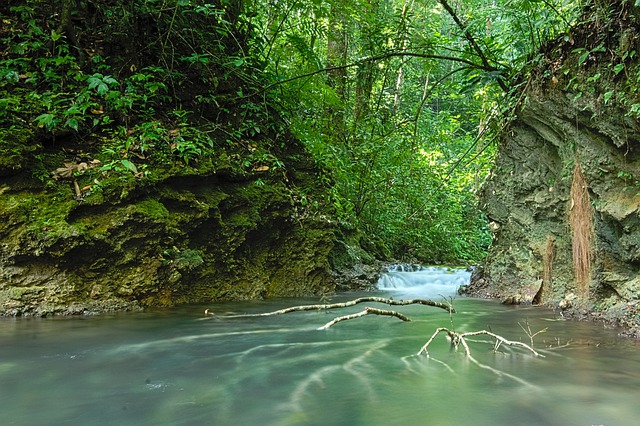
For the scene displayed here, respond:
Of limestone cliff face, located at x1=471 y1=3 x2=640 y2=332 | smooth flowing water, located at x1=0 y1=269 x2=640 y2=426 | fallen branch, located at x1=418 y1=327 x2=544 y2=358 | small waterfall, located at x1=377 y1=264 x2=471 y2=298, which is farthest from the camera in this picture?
small waterfall, located at x1=377 y1=264 x2=471 y2=298

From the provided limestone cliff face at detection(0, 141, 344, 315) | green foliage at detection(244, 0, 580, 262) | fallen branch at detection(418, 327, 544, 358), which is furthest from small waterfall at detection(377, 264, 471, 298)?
fallen branch at detection(418, 327, 544, 358)

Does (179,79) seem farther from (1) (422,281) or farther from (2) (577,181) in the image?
(1) (422,281)

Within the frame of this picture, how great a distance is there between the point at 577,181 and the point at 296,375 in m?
4.37

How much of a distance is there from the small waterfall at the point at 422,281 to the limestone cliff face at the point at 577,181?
170cm

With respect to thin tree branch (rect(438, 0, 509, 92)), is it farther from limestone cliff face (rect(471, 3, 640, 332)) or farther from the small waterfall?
the small waterfall

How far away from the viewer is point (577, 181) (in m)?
5.64

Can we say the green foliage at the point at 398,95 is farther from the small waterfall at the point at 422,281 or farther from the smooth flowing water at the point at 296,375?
the smooth flowing water at the point at 296,375

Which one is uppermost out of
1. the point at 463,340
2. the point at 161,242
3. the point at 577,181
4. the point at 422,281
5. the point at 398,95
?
the point at 398,95

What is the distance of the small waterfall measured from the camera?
9.10 meters

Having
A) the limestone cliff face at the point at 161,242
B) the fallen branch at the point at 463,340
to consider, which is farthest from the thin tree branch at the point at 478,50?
the fallen branch at the point at 463,340

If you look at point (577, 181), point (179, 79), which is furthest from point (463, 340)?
point (179, 79)

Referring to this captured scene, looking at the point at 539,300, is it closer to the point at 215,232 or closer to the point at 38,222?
the point at 215,232

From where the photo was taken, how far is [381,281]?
9312 millimetres

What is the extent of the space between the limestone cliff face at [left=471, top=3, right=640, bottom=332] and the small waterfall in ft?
5.58
